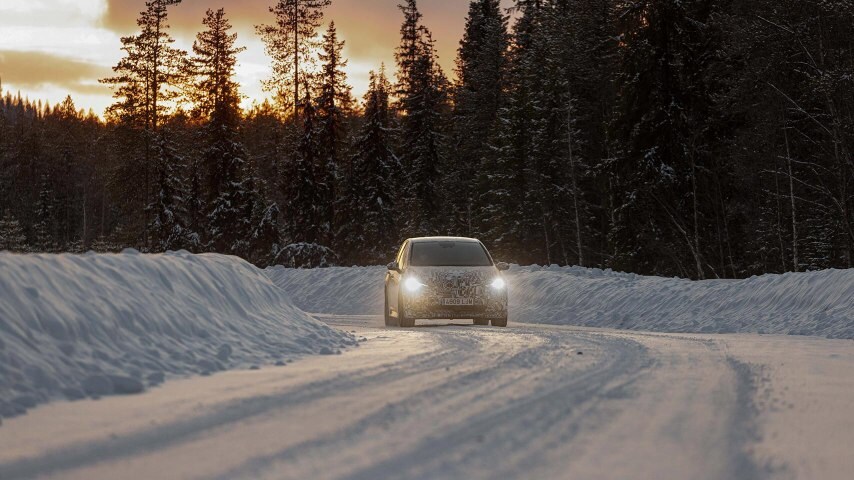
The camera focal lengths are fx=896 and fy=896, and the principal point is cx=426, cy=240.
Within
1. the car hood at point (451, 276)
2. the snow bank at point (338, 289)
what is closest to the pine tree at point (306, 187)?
the snow bank at point (338, 289)

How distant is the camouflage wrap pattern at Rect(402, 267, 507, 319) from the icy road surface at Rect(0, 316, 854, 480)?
7419mm

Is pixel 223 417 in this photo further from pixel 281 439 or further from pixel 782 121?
pixel 782 121

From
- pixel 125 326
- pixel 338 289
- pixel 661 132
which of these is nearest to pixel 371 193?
pixel 661 132

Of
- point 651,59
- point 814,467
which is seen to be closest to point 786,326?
point 814,467

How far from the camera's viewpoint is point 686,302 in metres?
19.3

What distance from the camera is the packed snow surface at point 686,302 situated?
15.9m

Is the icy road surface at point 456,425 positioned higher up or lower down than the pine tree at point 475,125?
lower down

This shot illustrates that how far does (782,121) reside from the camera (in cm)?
3300

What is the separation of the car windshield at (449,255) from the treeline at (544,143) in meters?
17.0

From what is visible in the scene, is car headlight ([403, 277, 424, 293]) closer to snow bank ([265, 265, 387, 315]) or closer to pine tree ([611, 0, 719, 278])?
snow bank ([265, 265, 387, 315])

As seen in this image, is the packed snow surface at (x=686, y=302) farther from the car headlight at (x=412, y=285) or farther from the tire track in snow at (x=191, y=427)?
the tire track in snow at (x=191, y=427)

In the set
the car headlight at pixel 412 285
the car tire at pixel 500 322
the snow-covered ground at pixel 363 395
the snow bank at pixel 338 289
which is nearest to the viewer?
the snow-covered ground at pixel 363 395

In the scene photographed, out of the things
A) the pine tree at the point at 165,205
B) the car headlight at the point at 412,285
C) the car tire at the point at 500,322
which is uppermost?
the pine tree at the point at 165,205

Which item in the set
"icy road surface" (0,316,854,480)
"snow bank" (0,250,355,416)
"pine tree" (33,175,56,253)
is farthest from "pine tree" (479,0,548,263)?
"pine tree" (33,175,56,253)
